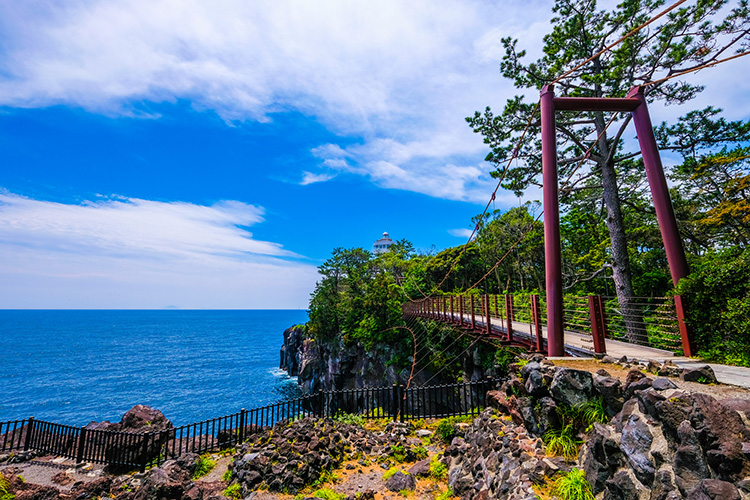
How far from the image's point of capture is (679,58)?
11227 mm

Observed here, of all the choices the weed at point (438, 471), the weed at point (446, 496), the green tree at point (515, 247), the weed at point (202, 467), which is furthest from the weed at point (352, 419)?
the green tree at point (515, 247)

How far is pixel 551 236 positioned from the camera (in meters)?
7.48

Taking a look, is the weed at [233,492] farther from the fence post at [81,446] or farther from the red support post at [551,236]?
the red support post at [551,236]

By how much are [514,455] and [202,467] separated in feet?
28.2

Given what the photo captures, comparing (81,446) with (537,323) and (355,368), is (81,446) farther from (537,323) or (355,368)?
(355,368)

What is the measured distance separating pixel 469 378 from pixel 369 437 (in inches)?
418

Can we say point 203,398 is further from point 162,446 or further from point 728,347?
point 728,347

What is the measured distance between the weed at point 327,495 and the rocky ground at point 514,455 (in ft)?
0.14

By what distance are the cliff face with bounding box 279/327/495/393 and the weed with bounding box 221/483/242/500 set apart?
11564 millimetres

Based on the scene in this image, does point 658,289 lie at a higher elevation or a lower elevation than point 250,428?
higher

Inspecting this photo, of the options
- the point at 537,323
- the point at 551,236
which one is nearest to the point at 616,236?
the point at 537,323

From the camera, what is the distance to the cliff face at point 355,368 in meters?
20.5

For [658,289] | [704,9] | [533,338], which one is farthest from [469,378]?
[704,9]

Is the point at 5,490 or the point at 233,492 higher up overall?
the point at 233,492
